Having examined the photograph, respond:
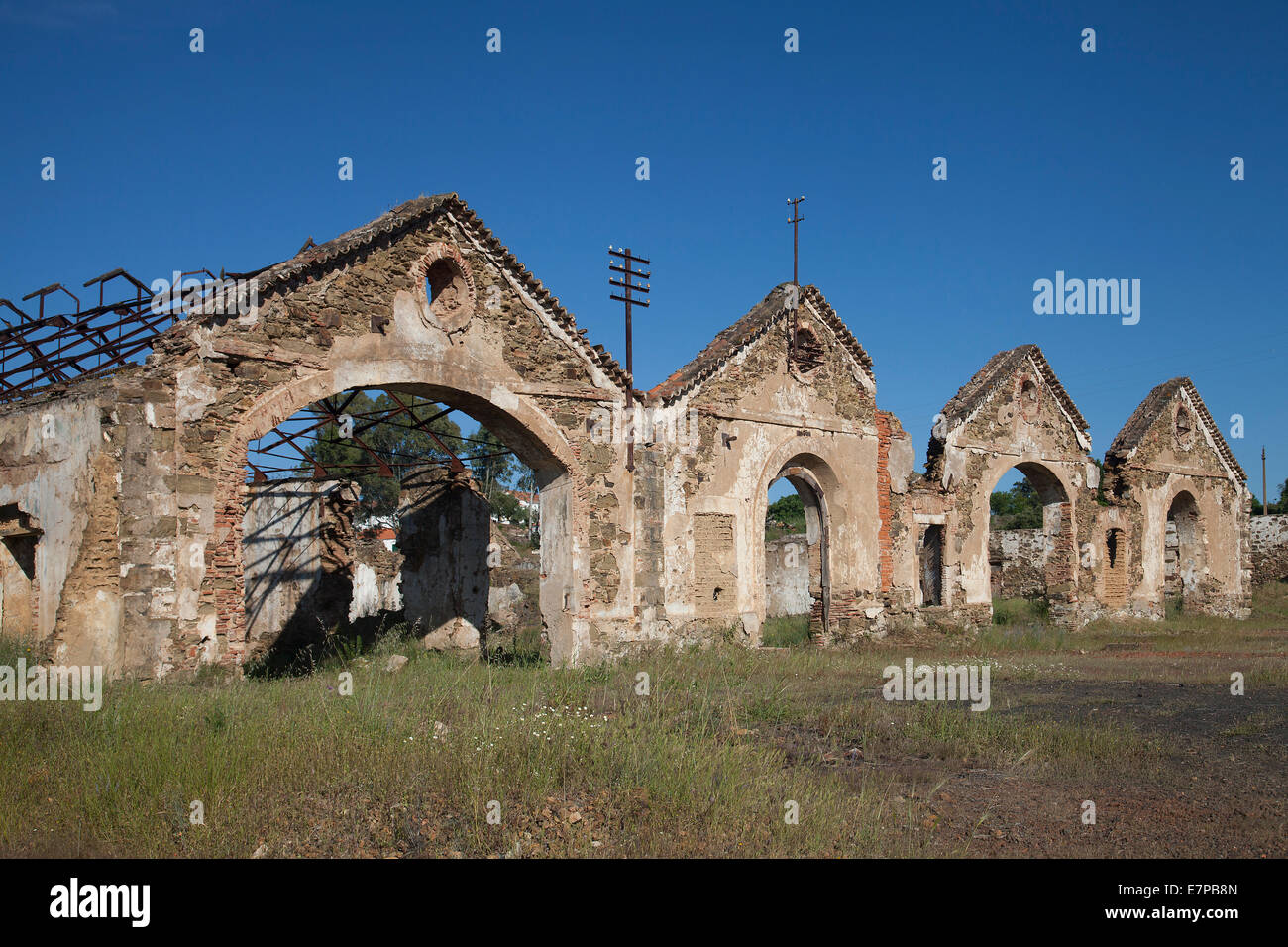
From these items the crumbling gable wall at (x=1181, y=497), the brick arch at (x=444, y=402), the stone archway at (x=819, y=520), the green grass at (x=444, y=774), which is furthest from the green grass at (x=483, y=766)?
the crumbling gable wall at (x=1181, y=497)

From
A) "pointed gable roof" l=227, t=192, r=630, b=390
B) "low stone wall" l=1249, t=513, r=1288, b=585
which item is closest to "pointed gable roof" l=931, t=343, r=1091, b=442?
"pointed gable roof" l=227, t=192, r=630, b=390

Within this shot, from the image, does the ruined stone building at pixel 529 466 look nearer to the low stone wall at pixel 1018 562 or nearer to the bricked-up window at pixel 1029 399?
the bricked-up window at pixel 1029 399

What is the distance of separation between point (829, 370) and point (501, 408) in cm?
729

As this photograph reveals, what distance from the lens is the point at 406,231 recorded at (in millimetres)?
12406

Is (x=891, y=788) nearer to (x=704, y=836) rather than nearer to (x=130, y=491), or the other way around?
(x=704, y=836)

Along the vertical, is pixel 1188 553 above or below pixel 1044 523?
below

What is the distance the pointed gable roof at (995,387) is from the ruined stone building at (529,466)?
0.21ft

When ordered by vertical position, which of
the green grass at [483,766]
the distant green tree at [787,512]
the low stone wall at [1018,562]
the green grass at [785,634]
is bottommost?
the green grass at [785,634]

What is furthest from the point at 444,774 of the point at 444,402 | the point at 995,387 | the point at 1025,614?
the point at 1025,614

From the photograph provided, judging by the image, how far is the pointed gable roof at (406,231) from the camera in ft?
36.7

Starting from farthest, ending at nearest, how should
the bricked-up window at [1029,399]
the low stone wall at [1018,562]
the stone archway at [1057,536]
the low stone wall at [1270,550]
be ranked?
the low stone wall at [1018,562]
the low stone wall at [1270,550]
the stone archway at [1057,536]
the bricked-up window at [1029,399]

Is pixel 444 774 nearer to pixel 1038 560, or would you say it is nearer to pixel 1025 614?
pixel 1025 614

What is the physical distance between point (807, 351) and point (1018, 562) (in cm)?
1883
